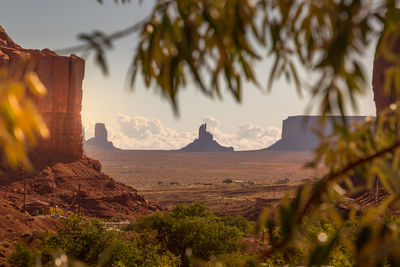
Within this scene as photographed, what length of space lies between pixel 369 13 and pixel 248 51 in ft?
2.90

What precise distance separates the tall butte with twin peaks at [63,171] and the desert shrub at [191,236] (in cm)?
1280

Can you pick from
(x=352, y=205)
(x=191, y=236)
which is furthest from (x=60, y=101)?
(x=352, y=205)

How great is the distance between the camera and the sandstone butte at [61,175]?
46.8 m

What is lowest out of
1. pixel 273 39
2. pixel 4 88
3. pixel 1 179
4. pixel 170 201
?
pixel 170 201

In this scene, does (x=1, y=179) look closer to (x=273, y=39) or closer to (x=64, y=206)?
(x=64, y=206)

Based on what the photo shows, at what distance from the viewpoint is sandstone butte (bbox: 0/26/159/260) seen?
153 ft

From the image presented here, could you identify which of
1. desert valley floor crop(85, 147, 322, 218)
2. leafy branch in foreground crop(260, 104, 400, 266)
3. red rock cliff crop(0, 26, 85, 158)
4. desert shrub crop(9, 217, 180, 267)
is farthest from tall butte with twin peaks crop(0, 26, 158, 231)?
leafy branch in foreground crop(260, 104, 400, 266)

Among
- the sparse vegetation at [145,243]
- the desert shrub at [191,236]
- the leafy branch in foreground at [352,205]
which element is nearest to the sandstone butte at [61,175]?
the sparse vegetation at [145,243]

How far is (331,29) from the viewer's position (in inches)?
113

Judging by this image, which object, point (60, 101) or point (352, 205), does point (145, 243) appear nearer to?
point (352, 205)

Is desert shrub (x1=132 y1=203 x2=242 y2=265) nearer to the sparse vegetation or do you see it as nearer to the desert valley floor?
the sparse vegetation

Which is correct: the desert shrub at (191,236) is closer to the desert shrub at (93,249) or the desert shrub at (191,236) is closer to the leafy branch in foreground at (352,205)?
the desert shrub at (93,249)

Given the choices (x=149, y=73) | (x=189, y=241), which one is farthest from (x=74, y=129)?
(x=149, y=73)

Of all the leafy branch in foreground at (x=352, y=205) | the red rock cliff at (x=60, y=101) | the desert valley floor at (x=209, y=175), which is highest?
the red rock cliff at (x=60, y=101)
